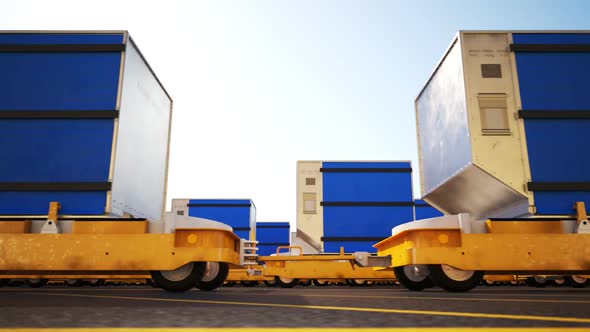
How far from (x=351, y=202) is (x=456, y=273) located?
727 centimetres

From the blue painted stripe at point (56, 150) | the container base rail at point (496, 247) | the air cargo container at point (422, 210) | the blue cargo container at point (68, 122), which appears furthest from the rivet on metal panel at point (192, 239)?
the air cargo container at point (422, 210)

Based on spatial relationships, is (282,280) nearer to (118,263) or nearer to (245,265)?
(245,265)

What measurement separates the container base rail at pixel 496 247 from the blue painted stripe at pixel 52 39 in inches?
173

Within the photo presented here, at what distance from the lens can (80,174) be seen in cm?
461

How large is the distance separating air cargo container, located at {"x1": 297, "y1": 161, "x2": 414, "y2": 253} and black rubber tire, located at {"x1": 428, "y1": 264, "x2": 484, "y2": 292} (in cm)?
682

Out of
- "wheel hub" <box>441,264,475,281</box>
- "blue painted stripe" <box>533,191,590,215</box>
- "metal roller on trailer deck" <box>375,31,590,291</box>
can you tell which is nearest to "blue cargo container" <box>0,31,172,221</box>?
"metal roller on trailer deck" <box>375,31,590,291</box>

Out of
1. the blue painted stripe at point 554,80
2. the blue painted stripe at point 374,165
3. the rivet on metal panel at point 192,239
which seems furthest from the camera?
the blue painted stripe at point 374,165

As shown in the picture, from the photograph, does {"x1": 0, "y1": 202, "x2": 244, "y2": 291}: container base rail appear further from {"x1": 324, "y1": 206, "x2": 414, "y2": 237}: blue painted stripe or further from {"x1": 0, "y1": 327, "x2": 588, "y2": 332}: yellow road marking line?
{"x1": 324, "y1": 206, "x2": 414, "y2": 237}: blue painted stripe

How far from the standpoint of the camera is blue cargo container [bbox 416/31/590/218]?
463 centimetres

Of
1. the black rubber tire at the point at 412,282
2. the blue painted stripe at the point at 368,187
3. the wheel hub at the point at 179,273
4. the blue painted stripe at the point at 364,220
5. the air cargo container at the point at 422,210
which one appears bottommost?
the black rubber tire at the point at 412,282

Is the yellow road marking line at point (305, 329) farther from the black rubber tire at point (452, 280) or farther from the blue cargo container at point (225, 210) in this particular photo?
the blue cargo container at point (225, 210)

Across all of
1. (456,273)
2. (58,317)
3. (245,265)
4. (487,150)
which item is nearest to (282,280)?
(245,265)

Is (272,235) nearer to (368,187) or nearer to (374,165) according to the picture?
(368,187)

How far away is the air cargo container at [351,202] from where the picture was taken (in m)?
11.5
